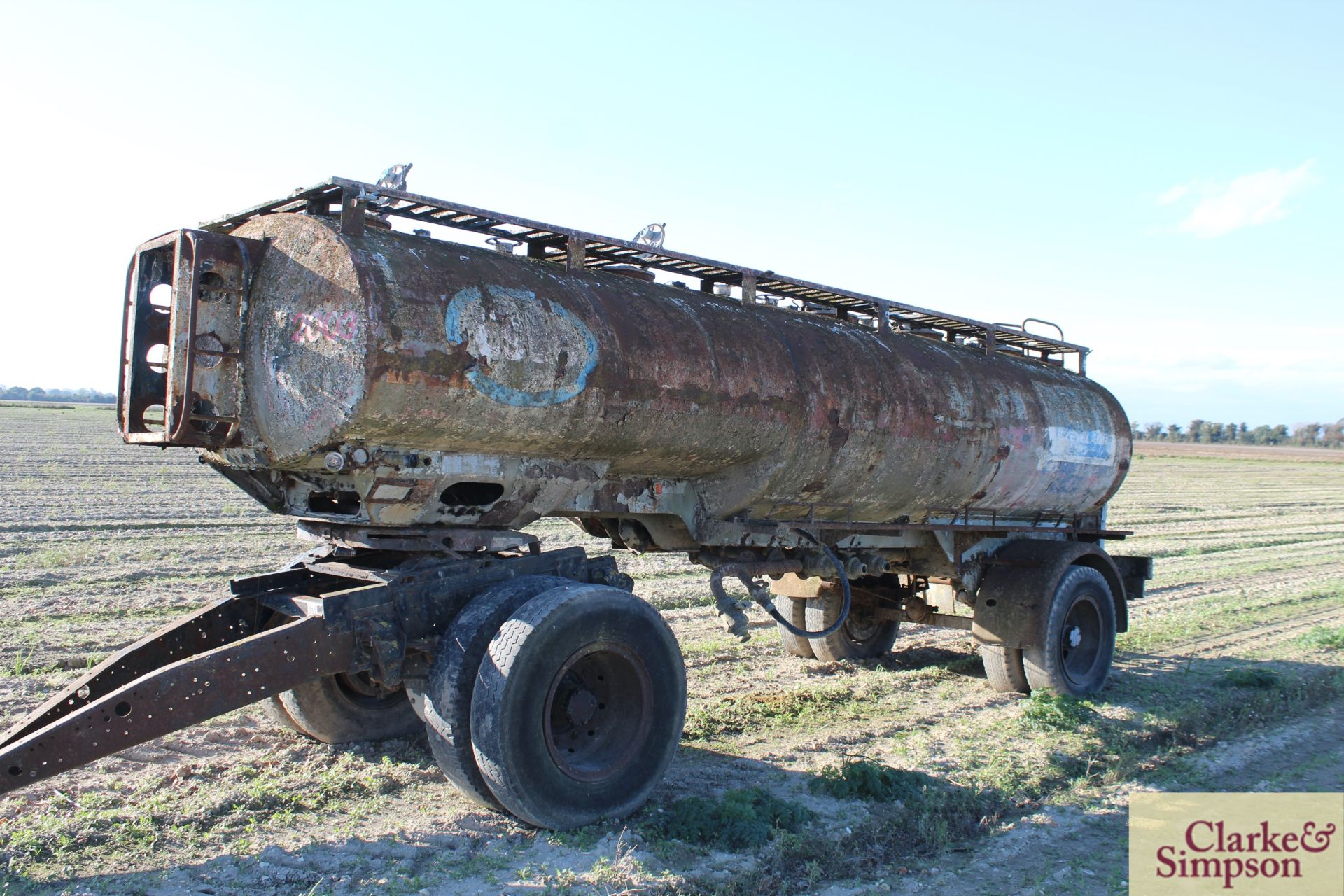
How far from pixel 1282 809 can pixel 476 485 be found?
4.69 meters

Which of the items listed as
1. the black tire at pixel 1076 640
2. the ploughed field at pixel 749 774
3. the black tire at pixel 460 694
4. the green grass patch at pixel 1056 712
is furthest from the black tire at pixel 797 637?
the black tire at pixel 460 694

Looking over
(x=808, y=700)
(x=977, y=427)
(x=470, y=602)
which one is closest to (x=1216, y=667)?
(x=977, y=427)

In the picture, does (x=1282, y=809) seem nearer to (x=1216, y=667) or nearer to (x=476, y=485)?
(x=1216, y=667)

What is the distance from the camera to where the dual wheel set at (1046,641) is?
7.62m

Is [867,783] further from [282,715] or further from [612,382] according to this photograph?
[282,715]

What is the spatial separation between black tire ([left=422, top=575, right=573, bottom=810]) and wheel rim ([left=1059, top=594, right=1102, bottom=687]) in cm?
511

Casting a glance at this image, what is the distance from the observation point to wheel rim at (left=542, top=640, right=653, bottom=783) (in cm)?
482

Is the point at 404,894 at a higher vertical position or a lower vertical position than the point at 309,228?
lower

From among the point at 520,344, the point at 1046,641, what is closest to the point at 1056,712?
the point at 1046,641

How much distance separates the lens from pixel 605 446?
517cm

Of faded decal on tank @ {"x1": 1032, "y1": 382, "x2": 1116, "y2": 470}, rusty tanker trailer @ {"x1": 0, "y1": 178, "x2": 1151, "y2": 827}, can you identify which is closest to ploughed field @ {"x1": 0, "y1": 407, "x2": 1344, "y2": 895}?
rusty tanker trailer @ {"x1": 0, "y1": 178, "x2": 1151, "y2": 827}

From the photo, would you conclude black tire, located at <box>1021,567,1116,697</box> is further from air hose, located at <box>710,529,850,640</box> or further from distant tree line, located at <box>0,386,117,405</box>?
distant tree line, located at <box>0,386,117,405</box>

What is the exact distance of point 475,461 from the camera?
4797mm

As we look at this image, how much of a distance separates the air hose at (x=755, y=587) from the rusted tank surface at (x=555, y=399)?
0.31 meters
